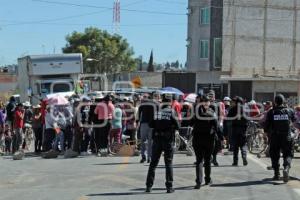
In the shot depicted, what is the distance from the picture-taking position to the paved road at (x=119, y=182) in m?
11.2

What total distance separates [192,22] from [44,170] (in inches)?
1448

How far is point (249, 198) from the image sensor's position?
10922 millimetres

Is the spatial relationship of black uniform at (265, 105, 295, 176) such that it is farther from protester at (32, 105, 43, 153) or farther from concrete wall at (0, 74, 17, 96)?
concrete wall at (0, 74, 17, 96)

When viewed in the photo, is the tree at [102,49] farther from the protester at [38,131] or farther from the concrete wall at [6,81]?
the protester at [38,131]

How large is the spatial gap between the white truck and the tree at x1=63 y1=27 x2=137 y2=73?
4849 centimetres

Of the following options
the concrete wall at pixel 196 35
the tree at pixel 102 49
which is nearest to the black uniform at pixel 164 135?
the concrete wall at pixel 196 35

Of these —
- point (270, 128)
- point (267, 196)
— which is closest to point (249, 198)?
point (267, 196)

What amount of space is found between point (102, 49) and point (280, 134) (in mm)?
69144

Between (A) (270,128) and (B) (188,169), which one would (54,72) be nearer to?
(B) (188,169)

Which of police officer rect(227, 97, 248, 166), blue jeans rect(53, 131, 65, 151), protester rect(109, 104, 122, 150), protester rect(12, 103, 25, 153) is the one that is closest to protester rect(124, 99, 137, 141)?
protester rect(109, 104, 122, 150)

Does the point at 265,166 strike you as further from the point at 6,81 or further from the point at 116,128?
the point at 6,81

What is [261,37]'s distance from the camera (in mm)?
48844

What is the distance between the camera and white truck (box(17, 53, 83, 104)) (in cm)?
2964

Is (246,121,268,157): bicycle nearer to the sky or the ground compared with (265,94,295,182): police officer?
nearer to the ground
